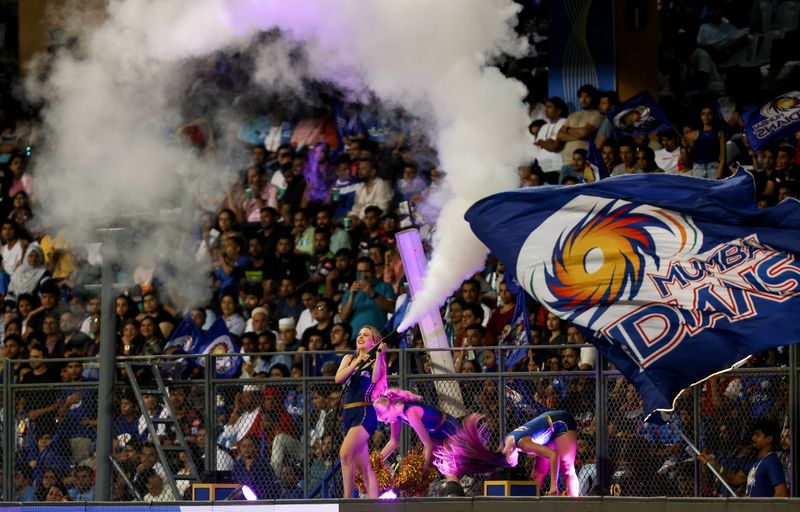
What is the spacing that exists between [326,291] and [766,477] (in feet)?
20.2

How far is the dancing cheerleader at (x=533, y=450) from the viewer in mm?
14078

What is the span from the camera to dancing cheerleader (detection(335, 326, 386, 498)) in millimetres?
14492

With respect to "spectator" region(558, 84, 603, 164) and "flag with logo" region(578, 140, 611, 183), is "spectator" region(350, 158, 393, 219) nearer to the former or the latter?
"spectator" region(558, 84, 603, 164)

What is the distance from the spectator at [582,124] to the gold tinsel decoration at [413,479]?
16.1 feet

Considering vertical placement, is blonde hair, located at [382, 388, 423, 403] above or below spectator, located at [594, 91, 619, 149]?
below

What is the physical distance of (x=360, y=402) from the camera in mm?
14648

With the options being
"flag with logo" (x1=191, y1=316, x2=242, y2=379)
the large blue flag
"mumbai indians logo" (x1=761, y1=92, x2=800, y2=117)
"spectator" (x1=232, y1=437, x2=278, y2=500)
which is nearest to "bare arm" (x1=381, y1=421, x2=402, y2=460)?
"spectator" (x1=232, y1=437, x2=278, y2=500)

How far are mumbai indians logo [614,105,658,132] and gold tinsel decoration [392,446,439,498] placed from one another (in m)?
5.10

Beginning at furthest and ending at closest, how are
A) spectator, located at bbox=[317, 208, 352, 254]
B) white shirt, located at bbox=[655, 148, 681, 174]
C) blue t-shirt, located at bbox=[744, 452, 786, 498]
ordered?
spectator, located at bbox=[317, 208, 352, 254] < white shirt, located at bbox=[655, 148, 681, 174] < blue t-shirt, located at bbox=[744, 452, 786, 498]

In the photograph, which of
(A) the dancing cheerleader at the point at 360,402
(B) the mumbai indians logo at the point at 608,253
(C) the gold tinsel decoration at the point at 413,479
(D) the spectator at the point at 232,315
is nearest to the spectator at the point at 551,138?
(B) the mumbai indians logo at the point at 608,253

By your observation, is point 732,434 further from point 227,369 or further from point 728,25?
point 728,25

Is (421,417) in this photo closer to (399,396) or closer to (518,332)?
(399,396)

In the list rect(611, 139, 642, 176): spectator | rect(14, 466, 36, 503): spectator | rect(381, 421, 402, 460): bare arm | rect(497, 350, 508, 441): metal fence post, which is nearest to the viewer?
rect(497, 350, 508, 441): metal fence post

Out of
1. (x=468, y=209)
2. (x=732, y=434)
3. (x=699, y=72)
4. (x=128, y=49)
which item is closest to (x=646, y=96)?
(x=699, y=72)
